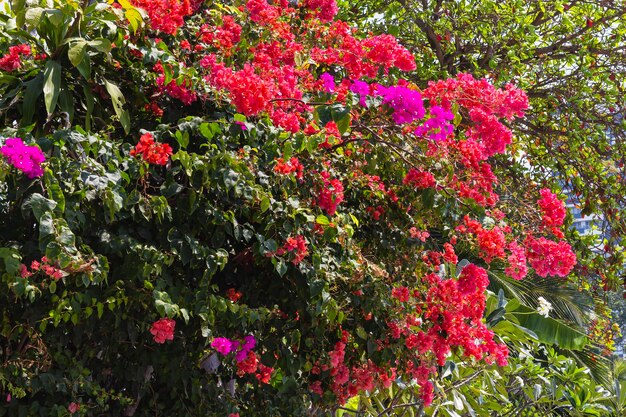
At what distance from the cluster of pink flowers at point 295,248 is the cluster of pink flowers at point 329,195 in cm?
29

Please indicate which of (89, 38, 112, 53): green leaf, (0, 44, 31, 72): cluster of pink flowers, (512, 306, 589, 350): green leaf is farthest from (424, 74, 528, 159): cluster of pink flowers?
(512, 306, 589, 350): green leaf

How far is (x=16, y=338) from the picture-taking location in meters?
2.97

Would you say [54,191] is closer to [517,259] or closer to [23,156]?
[23,156]

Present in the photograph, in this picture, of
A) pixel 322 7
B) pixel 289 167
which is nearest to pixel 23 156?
pixel 289 167

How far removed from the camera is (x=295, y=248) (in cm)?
301

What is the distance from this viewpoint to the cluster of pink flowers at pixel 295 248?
2.99 metres

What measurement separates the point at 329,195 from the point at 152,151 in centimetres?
76

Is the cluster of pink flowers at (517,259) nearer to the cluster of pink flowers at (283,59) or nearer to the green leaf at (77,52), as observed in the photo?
the cluster of pink flowers at (283,59)

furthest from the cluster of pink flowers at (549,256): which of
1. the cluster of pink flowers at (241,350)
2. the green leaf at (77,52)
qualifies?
the green leaf at (77,52)

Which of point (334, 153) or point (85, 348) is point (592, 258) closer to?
point (334, 153)

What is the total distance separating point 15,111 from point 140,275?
33.6 inches

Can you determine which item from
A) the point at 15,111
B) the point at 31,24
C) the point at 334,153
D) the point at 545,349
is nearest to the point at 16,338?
the point at 15,111

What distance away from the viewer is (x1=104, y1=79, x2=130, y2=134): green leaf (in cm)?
304

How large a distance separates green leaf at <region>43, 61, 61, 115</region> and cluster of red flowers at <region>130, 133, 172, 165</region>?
0.31 meters
